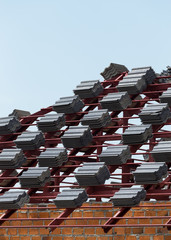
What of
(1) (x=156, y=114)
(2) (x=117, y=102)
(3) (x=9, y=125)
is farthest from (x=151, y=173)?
(3) (x=9, y=125)

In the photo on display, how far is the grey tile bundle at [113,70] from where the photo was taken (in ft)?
102

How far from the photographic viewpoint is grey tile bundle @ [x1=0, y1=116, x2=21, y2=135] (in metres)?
29.6

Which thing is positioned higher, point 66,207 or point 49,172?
point 49,172

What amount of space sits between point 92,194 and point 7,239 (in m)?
2.46

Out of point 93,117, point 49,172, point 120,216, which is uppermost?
point 93,117

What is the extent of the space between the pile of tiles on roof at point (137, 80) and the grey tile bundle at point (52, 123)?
1.98 meters

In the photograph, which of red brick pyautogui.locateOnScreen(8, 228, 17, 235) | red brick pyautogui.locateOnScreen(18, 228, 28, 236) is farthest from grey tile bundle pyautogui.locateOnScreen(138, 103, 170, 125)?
red brick pyautogui.locateOnScreen(8, 228, 17, 235)

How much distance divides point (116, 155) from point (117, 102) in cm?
341

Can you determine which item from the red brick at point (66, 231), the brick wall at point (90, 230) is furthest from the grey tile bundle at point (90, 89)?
the red brick at point (66, 231)

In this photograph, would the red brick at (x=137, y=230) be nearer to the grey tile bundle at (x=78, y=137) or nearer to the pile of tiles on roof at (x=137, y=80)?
the grey tile bundle at (x=78, y=137)

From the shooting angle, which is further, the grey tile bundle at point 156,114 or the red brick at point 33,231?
the grey tile bundle at point 156,114

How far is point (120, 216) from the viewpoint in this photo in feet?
74.3

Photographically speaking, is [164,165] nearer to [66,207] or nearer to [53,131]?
[66,207]

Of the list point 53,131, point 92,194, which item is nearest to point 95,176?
point 92,194
